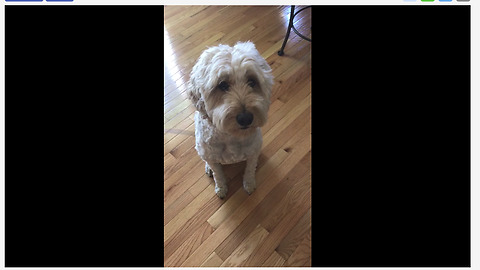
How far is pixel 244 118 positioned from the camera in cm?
131

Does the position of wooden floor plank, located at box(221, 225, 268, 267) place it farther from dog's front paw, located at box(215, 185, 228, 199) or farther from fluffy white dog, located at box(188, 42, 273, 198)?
fluffy white dog, located at box(188, 42, 273, 198)

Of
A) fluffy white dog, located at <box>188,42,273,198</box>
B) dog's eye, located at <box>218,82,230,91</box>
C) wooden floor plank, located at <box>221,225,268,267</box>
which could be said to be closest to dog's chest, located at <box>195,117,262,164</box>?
fluffy white dog, located at <box>188,42,273,198</box>

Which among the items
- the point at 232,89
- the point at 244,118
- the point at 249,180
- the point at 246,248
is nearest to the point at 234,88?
the point at 232,89

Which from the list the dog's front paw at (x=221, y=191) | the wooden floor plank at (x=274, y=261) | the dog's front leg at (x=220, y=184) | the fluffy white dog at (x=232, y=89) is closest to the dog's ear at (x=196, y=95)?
the fluffy white dog at (x=232, y=89)

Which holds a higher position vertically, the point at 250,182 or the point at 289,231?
the point at 250,182

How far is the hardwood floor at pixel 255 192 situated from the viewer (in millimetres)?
1732

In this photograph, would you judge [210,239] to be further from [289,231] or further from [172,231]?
[289,231]

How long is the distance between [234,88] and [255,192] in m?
0.89

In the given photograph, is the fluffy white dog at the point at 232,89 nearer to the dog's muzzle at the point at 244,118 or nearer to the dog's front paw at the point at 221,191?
the dog's muzzle at the point at 244,118

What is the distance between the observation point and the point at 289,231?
1772 mm

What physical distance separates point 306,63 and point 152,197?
2.17 meters

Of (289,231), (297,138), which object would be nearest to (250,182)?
(289,231)

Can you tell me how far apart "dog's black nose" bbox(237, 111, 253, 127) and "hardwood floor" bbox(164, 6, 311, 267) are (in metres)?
0.78

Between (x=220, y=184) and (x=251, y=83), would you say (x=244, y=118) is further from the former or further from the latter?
(x=220, y=184)
